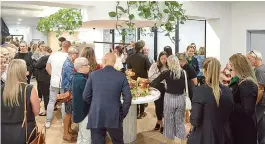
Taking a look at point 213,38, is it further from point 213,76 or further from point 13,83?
point 13,83

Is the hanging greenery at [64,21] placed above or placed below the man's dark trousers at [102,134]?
above

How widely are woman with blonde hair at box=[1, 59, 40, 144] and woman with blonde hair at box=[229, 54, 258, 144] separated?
72.7 inches

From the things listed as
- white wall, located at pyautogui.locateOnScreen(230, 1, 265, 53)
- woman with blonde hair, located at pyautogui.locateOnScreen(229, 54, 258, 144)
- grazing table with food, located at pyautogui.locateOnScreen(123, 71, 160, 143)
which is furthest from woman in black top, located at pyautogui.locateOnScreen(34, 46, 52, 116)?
white wall, located at pyautogui.locateOnScreen(230, 1, 265, 53)

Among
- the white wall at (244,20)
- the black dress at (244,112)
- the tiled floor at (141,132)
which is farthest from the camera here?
the white wall at (244,20)

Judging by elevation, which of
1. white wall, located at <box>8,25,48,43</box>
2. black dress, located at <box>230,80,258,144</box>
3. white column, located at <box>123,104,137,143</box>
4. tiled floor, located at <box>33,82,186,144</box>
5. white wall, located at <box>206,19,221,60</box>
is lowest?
tiled floor, located at <box>33,82,186,144</box>

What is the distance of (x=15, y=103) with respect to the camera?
2277mm

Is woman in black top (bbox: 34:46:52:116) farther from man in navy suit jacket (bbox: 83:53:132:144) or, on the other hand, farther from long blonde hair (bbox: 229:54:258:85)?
long blonde hair (bbox: 229:54:258:85)

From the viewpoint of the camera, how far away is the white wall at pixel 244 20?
657 cm

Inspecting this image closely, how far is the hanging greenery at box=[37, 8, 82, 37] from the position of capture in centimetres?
554

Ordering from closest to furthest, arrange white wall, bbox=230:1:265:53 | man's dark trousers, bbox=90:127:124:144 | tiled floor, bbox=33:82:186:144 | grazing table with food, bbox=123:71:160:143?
man's dark trousers, bbox=90:127:124:144, grazing table with food, bbox=123:71:160:143, tiled floor, bbox=33:82:186:144, white wall, bbox=230:1:265:53

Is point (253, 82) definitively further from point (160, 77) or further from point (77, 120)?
point (77, 120)

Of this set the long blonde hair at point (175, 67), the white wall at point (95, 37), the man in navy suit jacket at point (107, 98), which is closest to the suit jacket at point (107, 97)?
the man in navy suit jacket at point (107, 98)

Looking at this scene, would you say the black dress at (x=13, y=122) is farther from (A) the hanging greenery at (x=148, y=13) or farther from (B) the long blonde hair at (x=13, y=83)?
(A) the hanging greenery at (x=148, y=13)

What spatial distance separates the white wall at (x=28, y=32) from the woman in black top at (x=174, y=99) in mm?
15746
